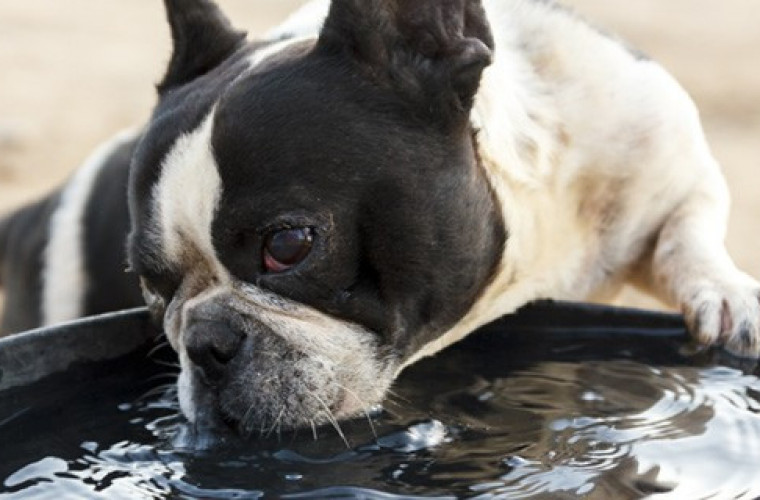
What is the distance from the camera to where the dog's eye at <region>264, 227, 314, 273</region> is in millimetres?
3020

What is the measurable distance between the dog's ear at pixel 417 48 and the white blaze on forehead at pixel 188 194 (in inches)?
13.9

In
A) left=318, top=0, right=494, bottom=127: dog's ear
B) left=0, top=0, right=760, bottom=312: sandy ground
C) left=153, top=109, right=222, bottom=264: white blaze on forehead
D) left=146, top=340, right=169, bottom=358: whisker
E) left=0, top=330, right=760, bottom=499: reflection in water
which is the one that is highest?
left=318, top=0, right=494, bottom=127: dog's ear

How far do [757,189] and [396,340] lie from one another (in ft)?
16.5

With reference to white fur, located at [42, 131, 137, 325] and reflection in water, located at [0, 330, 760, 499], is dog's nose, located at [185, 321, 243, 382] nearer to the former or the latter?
reflection in water, located at [0, 330, 760, 499]

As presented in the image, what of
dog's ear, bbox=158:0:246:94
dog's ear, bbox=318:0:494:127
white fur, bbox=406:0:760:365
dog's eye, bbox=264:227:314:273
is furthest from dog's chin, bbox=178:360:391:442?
dog's ear, bbox=158:0:246:94

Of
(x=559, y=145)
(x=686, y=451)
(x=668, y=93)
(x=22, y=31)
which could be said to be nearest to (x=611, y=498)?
(x=686, y=451)

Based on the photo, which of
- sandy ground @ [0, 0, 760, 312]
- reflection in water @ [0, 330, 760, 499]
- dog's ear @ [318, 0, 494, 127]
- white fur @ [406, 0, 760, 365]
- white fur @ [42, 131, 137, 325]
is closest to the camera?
reflection in water @ [0, 330, 760, 499]

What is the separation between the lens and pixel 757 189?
784 cm

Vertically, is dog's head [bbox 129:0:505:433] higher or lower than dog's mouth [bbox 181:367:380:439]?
higher

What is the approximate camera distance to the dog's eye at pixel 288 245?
3.02m

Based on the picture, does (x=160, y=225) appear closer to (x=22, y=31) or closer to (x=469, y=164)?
(x=469, y=164)

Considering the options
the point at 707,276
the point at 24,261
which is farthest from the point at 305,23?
the point at 24,261

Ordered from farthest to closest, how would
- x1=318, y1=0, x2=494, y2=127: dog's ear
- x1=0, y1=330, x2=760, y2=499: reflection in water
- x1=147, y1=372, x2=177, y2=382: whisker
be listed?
x1=147, y1=372, x2=177, y2=382: whisker < x1=318, y1=0, x2=494, y2=127: dog's ear < x1=0, y1=330, x2=760, y2=499: reflection in water

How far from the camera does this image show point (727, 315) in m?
3.46
